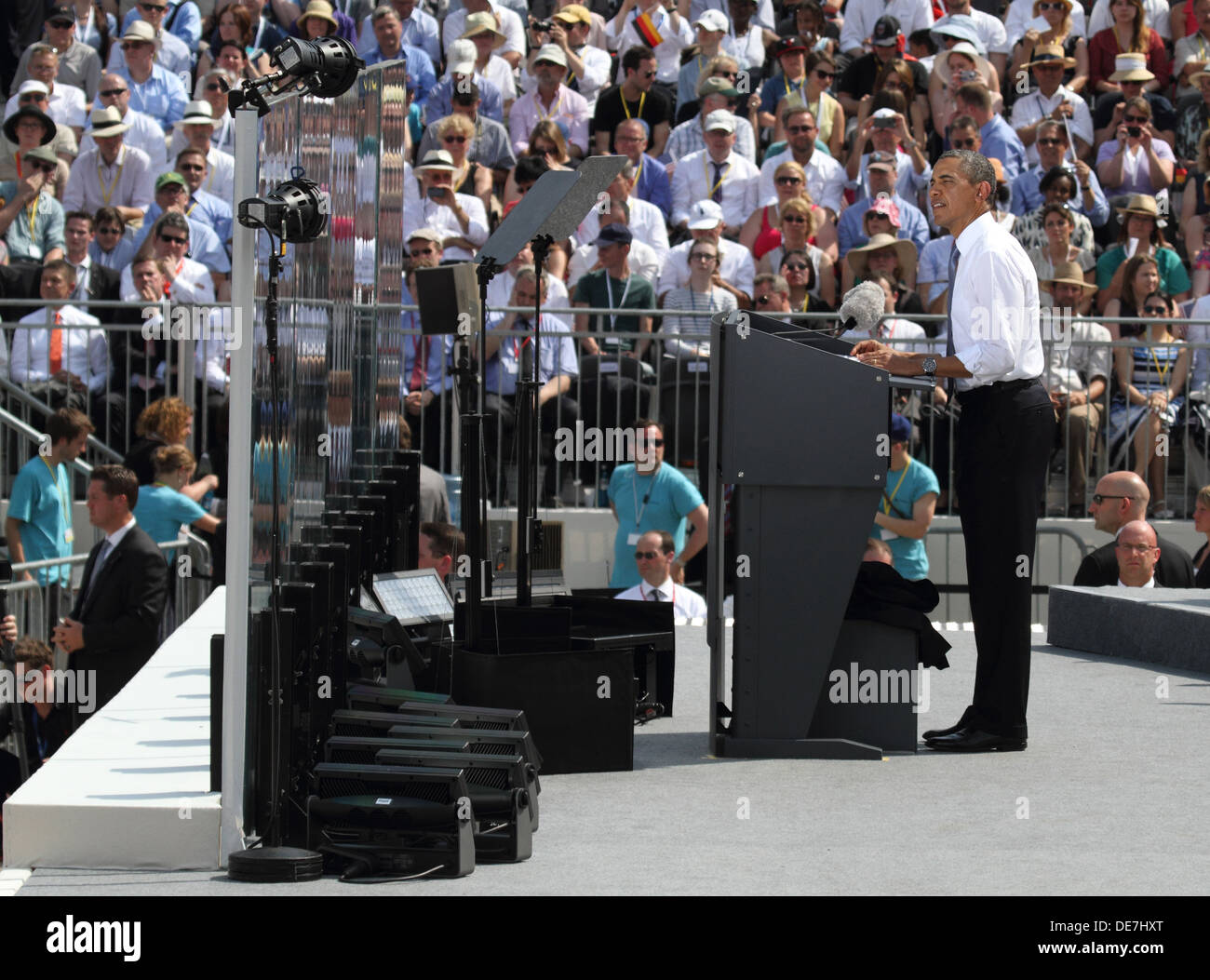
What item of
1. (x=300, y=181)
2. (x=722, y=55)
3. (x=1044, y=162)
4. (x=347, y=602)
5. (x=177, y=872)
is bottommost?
(x=177, y=872)

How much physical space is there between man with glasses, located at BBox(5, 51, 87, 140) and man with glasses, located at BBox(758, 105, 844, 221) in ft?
19.6

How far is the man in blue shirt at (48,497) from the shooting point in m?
12.1

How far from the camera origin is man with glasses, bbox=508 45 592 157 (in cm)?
1622

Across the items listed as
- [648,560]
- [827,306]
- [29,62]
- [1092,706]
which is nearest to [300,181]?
[1092,706]

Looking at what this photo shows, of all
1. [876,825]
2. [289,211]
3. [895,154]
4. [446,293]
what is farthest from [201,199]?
[876,825]

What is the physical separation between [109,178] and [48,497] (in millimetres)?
4291

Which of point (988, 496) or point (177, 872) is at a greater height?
point (988, 496)

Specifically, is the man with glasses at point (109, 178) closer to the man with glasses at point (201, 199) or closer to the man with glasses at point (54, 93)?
the man with glasses at point (201, 199)

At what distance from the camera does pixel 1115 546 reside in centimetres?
1045

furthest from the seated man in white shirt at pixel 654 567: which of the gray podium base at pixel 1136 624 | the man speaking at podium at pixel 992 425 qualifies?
the man speaking at podium at pixel 992 425

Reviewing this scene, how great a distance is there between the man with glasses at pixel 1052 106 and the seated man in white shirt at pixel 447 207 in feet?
15.1
